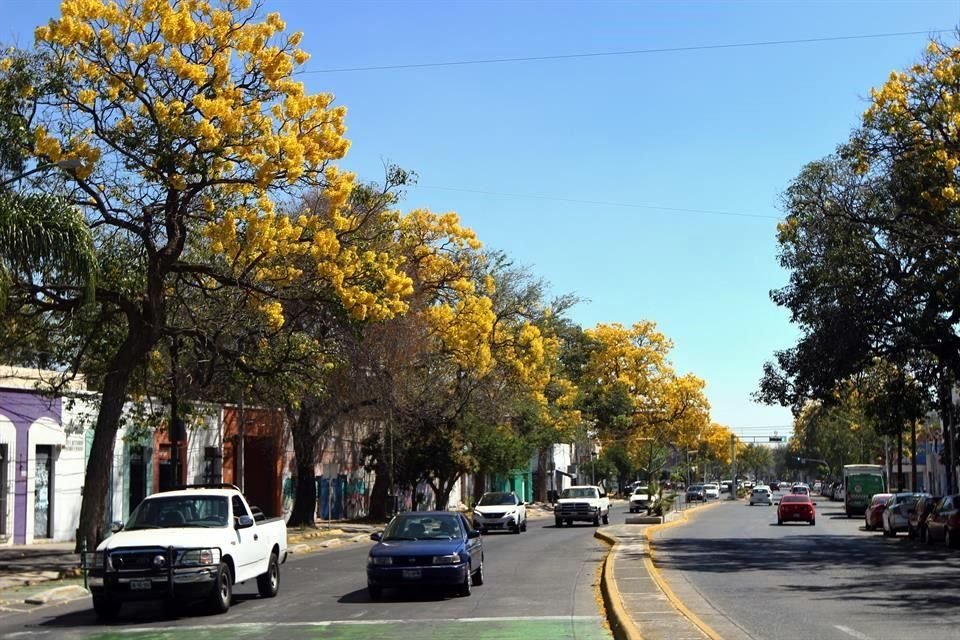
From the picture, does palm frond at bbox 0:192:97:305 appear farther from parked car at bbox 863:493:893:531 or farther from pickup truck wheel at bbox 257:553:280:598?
parked car at bbox 863:493:893:531

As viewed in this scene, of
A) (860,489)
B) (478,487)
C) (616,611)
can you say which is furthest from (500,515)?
(860,489)

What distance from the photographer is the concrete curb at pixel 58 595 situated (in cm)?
1939

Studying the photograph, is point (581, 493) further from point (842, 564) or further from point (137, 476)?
point (842, 564)

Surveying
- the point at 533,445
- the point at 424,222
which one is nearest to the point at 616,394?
the point at 533,445

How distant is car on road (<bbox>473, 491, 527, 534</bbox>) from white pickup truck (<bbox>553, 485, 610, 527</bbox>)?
359 centimetres

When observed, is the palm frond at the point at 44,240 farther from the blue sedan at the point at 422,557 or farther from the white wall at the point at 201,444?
the white wall at the point at 201,444

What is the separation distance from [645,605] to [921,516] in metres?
25.8

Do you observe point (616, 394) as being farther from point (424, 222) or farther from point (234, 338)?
point (234, 338)

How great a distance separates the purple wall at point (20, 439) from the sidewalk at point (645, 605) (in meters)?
17.9

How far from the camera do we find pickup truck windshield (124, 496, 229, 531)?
687 inches

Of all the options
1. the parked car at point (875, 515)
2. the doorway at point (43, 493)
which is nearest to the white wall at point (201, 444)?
the doorway at point (43, 493)

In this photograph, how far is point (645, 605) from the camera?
15508 mm

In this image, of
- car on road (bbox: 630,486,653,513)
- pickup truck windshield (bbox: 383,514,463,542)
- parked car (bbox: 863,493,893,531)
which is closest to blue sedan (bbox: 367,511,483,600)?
pickup truck windshield (bbox: 383,514,463,542)

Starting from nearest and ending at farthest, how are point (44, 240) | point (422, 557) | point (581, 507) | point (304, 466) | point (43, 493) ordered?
point (422, 557)
point (44, 240)
point (43, 493)
point (304, 466)
point (581, 507)
